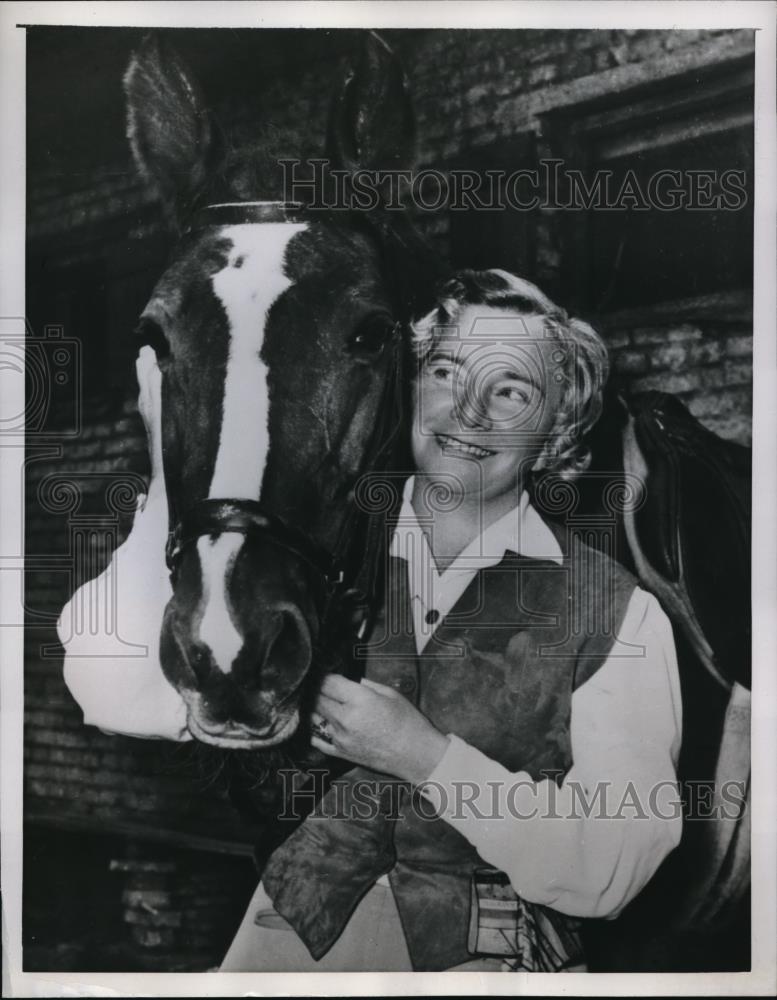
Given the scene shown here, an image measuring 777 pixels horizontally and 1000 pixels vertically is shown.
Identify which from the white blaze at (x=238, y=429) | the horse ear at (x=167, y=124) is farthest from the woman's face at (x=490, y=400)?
the horse ear at (x=167, y=124)

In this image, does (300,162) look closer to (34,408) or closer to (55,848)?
(34,408)

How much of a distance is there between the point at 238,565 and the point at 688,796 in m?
1.56

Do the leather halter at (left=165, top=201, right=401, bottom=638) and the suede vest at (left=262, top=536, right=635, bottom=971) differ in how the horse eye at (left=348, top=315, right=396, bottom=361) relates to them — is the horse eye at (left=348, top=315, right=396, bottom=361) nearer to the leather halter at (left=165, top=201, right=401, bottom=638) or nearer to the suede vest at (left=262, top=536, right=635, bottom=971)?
the leather halter at (left=165, top=201, right=401, bottom=638)

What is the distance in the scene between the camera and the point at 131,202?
315cm

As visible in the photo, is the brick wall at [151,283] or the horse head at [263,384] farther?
the brick wall at [151,283]

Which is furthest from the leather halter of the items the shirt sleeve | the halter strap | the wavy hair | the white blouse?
the shirt sleeve

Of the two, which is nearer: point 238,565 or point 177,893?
point 238,565

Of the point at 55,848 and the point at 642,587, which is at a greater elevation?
the point at 642,587

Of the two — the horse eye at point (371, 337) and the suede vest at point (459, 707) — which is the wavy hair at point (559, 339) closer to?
the horse eye at point (371, 337)

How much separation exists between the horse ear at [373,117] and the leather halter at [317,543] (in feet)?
0.78

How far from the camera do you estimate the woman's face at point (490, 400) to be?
3076mm

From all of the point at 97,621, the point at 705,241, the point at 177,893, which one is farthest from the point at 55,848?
the point at 705,241

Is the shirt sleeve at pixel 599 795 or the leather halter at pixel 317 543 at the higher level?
the leather halter at pixel 317 543

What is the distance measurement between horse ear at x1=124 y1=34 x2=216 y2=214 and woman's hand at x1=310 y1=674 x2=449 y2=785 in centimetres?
159
